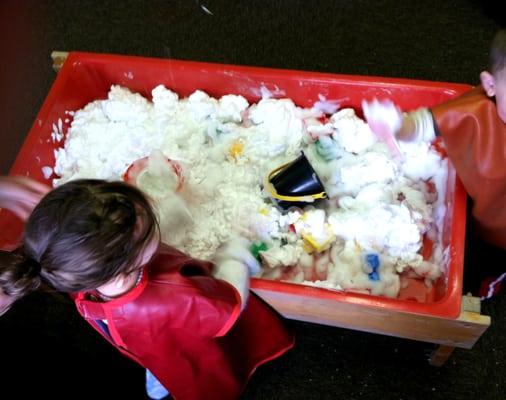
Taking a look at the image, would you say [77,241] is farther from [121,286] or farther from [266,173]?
[266,173]

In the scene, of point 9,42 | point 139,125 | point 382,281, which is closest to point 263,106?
point 139,125

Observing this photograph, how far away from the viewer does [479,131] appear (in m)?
0.94

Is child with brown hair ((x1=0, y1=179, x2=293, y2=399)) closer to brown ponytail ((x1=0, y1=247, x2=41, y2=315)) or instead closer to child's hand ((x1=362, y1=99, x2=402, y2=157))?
brown ponytail ((x1=0, y1=247, x2=41, y2=315))

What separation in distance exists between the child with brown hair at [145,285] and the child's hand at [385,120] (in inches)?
15.3

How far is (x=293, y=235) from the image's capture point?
113 cm

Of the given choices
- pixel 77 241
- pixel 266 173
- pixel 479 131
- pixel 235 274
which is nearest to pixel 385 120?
pixel 479 131

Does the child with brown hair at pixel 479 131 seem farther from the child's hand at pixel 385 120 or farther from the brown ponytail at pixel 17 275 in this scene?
the brown ponytail at pixel 17 275

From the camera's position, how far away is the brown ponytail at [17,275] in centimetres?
66

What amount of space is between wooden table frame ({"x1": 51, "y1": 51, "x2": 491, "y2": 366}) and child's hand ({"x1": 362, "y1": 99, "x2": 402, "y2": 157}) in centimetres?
36

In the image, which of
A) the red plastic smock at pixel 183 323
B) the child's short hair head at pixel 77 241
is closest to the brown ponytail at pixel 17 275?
the child's short hair head at pixel 77 241

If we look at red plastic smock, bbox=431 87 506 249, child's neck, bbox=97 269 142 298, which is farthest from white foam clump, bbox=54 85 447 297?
child's neck, bbox=97 269 142 298

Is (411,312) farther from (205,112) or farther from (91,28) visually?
(91,28)

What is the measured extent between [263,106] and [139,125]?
1.05 feet

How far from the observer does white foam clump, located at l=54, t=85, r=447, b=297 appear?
1.09m
